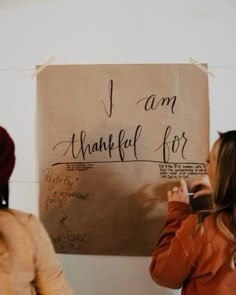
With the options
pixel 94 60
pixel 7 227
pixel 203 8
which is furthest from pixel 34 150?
pixel 203 8

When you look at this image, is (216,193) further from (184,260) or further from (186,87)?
(186,87)

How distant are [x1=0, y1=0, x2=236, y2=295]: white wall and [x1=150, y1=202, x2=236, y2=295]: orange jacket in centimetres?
30

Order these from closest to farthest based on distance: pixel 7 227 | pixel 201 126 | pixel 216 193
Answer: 1. pixel 7 227
2. pixel 216 193
3. pixel 201 126

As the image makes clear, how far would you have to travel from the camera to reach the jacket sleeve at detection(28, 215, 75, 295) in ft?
2.65

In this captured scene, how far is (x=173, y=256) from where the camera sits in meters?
0.88

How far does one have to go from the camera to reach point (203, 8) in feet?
3.88

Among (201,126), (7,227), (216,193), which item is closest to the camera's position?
(7,227)

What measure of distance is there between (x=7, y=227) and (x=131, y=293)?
64 cm

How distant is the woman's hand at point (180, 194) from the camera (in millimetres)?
1061

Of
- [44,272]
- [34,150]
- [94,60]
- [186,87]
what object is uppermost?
[94,60]

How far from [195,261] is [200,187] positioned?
1.15ft

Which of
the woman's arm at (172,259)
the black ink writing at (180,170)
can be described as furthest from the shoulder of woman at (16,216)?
the black ink writing at (180,170)

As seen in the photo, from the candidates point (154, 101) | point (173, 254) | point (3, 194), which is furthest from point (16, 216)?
point (154, 101)

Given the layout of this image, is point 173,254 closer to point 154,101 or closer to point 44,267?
point 44,267
